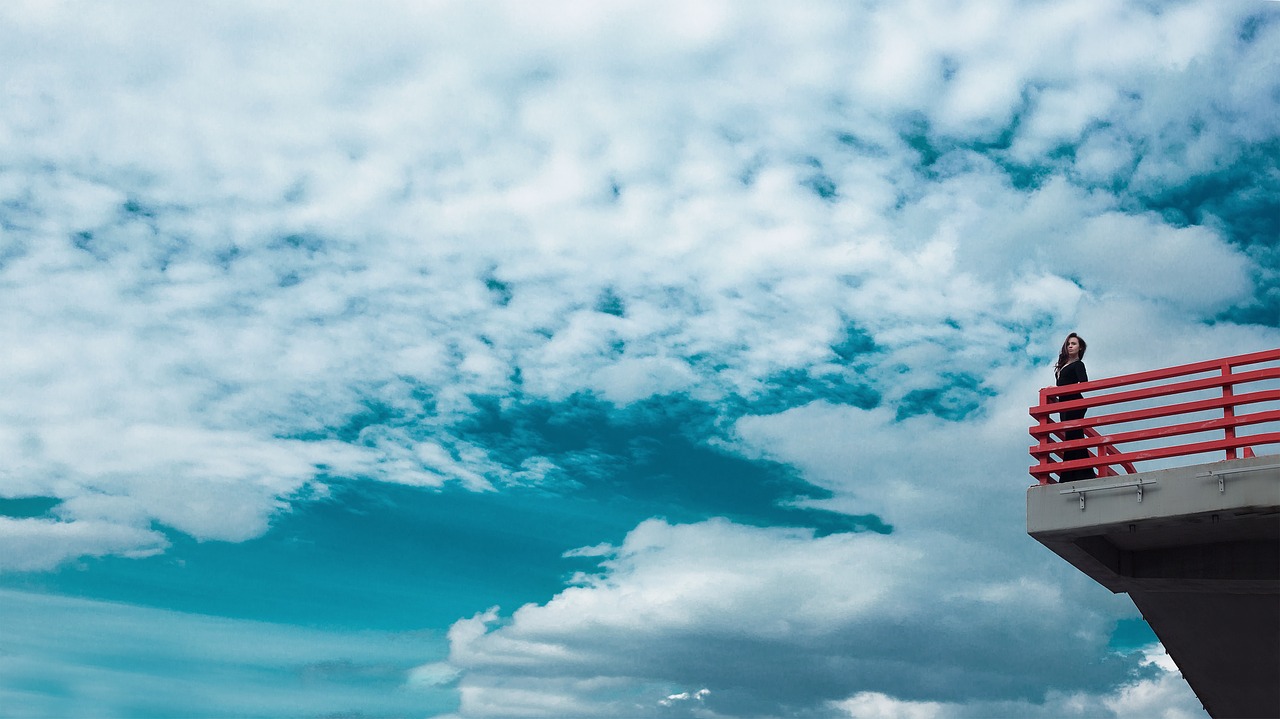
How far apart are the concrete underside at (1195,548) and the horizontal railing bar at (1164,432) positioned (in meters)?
0.53

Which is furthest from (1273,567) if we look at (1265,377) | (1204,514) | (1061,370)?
(1061,370)

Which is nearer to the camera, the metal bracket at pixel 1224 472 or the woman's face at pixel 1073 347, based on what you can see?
the metal bracket at pixel 1224 472

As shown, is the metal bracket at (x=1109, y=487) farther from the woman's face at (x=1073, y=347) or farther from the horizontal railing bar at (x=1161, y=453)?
the woman's face at (x=1073, y=347)

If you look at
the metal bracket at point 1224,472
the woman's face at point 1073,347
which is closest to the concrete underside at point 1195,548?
the metal bracket at point 1224,472

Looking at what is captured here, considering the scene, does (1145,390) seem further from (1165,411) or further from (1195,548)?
(1195,548)

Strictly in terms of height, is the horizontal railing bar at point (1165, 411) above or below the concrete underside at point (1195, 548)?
above

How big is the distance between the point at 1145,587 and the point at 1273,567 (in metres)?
2.28

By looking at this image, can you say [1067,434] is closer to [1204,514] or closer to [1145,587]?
[1204,514]

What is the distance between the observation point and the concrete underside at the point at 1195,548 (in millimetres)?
14578

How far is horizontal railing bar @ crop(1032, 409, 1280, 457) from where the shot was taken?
14.4m

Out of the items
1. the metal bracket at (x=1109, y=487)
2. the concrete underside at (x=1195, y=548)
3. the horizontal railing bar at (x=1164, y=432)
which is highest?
the horizontal railing bar at (x=1164, y=432)

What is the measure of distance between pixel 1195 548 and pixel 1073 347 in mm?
3735

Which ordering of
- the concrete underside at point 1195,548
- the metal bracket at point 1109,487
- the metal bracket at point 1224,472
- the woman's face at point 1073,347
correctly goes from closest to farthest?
the metal bracket at point 1224,472 < the concrete underside at point 1195,548 < the metal bracket at point 1109,487 < the woman's face at point 1073,347

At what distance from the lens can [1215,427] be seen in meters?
14.7
